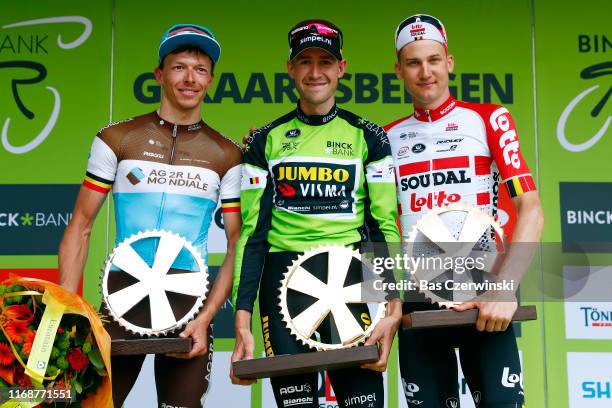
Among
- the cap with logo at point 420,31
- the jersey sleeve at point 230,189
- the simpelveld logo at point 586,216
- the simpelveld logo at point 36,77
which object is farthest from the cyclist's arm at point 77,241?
the simpelveld logo at point 586,216

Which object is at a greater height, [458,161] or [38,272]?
[458,161]

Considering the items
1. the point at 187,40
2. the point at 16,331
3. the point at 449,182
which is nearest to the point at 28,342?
the point at 16,331

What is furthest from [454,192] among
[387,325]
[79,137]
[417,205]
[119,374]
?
[79,137]

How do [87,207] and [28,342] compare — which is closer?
[28,342]

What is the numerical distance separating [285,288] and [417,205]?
0.52 m

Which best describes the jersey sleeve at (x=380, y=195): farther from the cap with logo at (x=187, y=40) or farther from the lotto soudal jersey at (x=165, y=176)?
the cap with logo at (x=187, y=40)

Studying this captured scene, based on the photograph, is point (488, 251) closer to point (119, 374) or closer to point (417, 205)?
point (417, 205)

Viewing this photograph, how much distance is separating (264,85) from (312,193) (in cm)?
166

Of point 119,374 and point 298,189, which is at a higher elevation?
point 298,189

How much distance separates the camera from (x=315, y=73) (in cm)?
275

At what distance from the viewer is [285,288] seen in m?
2.56

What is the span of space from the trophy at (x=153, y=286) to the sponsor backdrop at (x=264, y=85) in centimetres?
145

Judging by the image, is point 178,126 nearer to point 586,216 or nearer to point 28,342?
point 28,342

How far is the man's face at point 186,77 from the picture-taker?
2861mm
